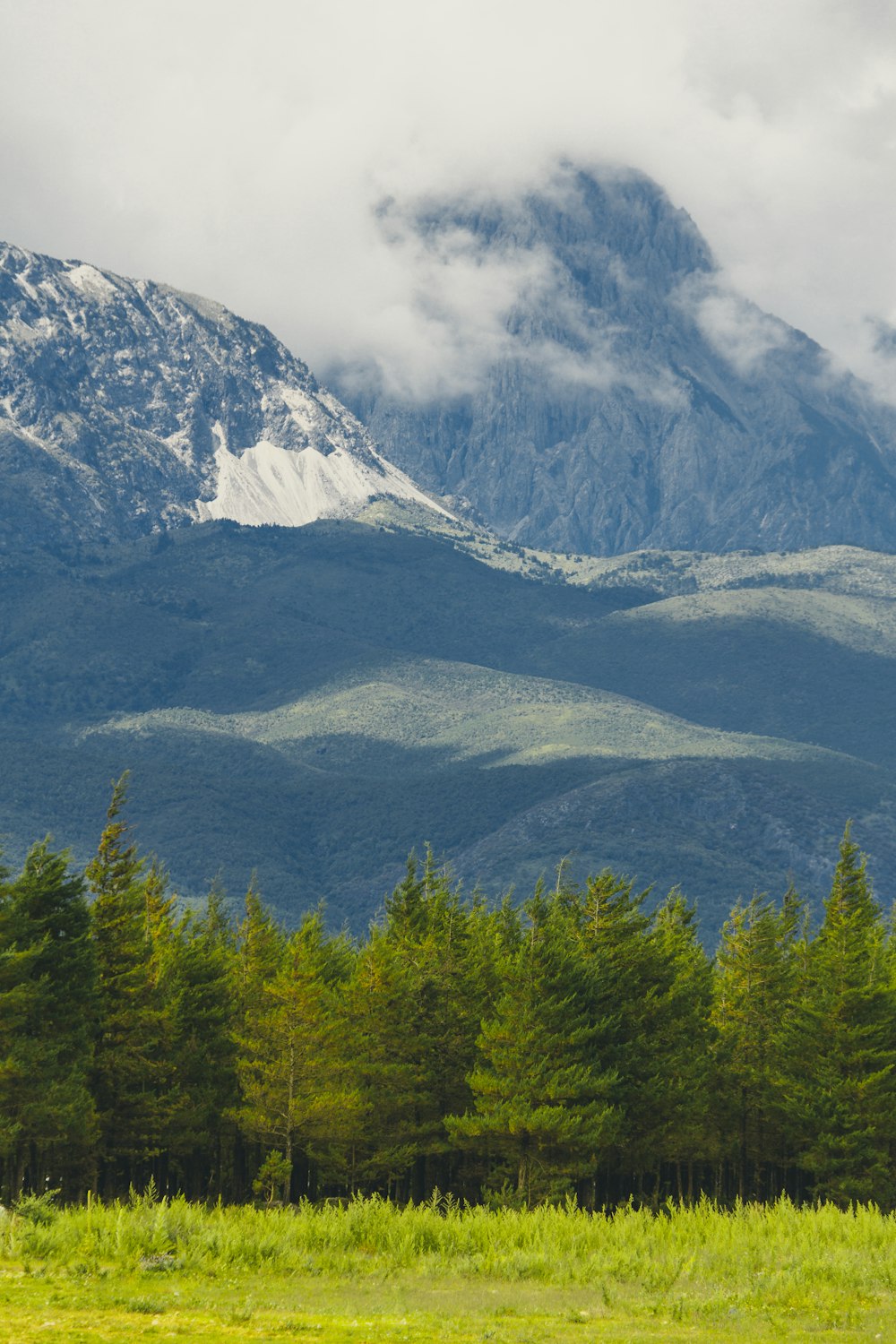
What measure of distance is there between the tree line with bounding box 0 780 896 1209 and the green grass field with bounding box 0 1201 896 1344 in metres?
19.2

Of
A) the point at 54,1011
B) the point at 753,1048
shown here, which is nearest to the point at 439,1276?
the point at 54,1011

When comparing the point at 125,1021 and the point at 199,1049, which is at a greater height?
→ the point at 125,1021

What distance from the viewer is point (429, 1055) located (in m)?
66.9

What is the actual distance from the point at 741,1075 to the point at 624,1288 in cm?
4094

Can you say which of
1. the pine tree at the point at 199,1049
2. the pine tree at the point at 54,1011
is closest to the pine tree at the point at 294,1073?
the pine tree at the point at 199,1049

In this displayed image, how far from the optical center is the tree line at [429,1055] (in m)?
58.7

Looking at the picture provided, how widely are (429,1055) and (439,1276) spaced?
3336cm

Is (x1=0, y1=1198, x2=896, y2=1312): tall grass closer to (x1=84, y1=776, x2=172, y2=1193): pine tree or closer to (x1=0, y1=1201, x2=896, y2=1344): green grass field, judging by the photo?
(x1=0, y1=1201, x2=896, y2=1344): green grass field

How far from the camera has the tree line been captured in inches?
2311

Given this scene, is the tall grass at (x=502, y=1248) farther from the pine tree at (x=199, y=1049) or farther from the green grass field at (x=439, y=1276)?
the pine tree at (x=199, y=1049)

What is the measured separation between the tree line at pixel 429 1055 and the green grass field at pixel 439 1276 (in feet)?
63.1

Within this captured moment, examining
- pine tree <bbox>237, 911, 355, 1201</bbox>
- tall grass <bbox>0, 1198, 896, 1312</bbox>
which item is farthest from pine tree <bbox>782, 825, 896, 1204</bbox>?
tall grass <bbox>0, 1198, 896, 1312</bbox>

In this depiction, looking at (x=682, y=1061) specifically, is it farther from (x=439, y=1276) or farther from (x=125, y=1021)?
(x=439, y=1276)

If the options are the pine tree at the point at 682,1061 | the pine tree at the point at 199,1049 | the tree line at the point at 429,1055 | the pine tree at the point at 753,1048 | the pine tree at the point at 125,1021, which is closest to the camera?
the tree line at the point at 429,1055
